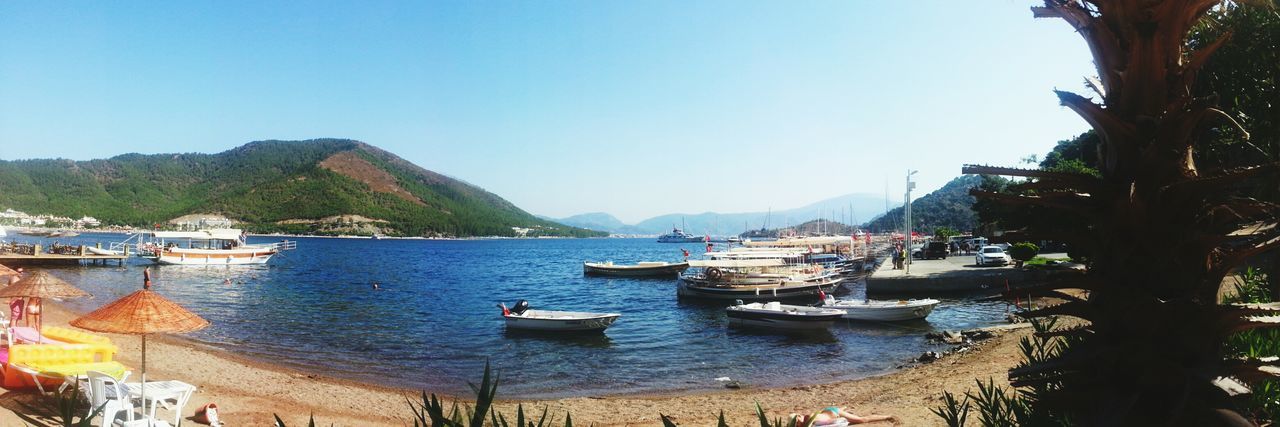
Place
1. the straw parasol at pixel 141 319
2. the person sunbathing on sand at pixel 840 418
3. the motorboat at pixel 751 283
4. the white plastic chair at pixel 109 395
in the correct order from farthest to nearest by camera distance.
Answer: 1. the motorboat at pixel 751 283
2. the person sunbathing on sand at pixel 840 418
3. the straw parasol at pixel 141 319
4. the white plastic chair at pixel 109 395

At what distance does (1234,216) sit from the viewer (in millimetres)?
1812

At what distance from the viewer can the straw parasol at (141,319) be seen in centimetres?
904

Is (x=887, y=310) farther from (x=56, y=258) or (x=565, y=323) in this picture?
(x=56, y=258)

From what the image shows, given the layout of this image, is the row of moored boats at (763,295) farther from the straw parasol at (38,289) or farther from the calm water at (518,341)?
the straw parasol at (38,289)

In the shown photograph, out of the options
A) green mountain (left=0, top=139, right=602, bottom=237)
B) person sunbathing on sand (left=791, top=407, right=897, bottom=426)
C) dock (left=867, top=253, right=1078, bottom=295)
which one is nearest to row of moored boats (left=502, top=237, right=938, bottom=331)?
dock (left=867, top=253, right=1078, bottom=295)

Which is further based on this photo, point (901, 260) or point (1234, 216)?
point (901, 260)

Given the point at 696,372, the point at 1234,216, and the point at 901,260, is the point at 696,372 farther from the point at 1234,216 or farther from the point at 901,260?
the point at 901,260

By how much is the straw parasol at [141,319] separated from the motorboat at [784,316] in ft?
63.4

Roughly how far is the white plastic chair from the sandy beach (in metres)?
1.41

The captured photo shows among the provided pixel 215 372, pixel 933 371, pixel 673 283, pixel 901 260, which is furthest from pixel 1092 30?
pixel 673 283

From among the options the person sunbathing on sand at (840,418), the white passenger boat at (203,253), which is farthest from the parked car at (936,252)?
the white passenger boat at (203,253)

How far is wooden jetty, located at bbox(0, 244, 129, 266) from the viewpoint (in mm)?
45469

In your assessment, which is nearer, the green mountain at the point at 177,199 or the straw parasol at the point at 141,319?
the straw parasol at the point at 141,319

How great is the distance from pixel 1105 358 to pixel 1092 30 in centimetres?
111
